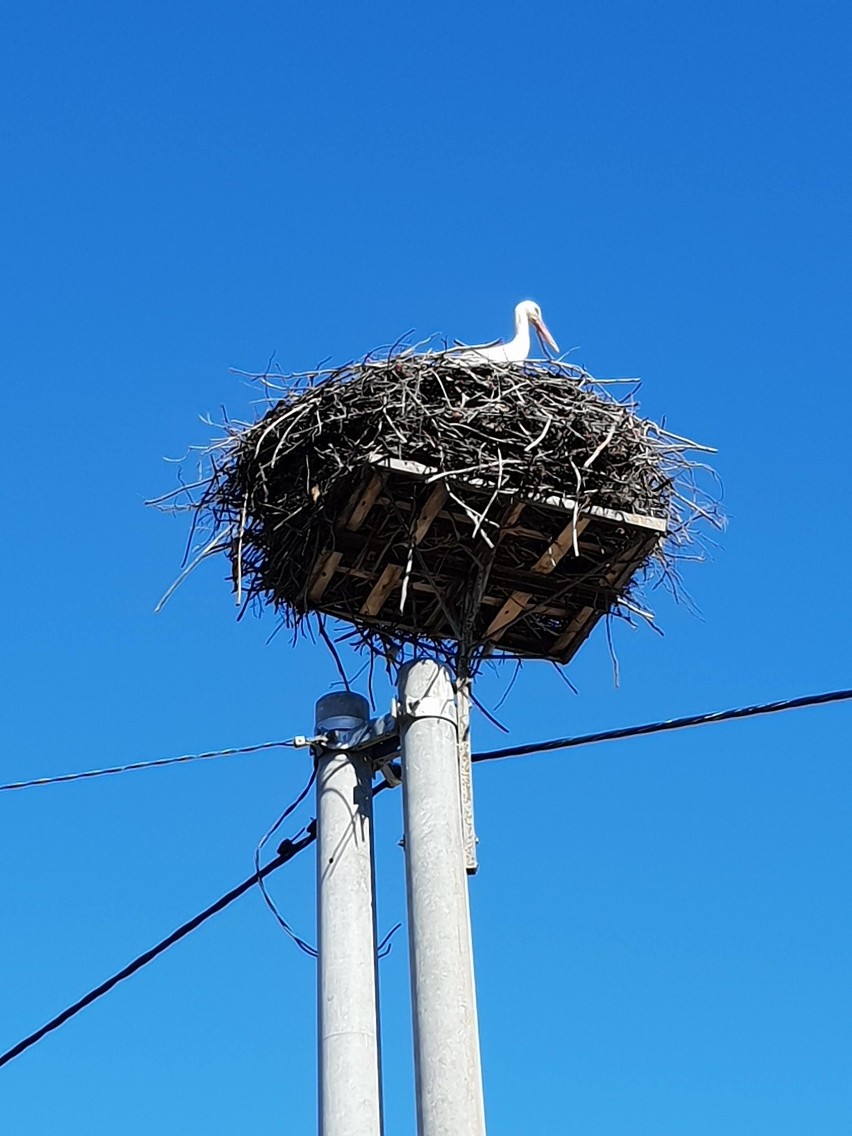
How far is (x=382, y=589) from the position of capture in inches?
277

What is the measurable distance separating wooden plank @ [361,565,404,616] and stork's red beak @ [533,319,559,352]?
5.27 meters

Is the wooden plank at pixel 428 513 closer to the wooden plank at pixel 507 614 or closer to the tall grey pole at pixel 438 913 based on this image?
the wooden plank at pixel 507 614

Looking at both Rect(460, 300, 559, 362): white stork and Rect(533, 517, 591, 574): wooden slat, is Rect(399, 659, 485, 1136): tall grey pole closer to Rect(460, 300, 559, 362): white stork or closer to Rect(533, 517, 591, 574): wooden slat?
Rect(533, 517, 591, 574): wooden slat

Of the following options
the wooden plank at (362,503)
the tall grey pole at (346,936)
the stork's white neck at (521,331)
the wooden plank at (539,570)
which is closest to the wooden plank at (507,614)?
the wooden plank at (539,570)

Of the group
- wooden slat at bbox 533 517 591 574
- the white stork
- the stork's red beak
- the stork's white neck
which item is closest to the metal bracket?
wooden slat at bbox 533 517 591 574

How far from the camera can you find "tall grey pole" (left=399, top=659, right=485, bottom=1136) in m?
5.03

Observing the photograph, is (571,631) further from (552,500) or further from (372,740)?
(372,740)

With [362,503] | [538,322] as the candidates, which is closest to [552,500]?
[362,503]

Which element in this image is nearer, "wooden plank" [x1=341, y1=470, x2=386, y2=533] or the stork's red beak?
"wooden plank" [x1=341, y1=470, x2=386, y2=533]

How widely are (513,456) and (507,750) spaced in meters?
1.32

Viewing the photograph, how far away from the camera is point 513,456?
6.95 metres

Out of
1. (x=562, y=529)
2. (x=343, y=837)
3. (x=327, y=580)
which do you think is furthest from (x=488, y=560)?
(x=343, y=837)

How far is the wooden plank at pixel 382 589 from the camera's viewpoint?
6.93 meters

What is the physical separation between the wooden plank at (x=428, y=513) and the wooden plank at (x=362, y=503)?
183mm
